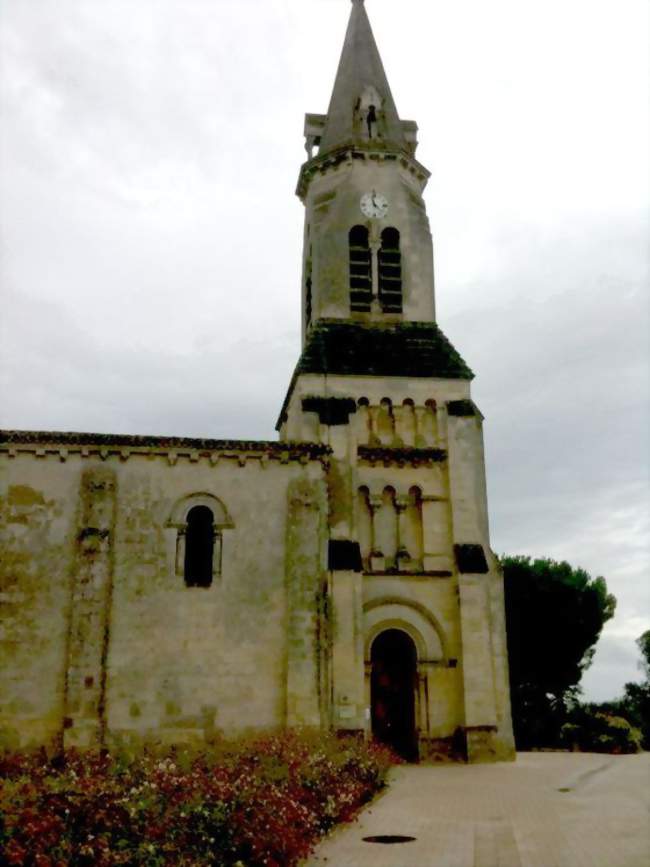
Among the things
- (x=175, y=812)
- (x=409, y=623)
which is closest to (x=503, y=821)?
(x=175, y=812)

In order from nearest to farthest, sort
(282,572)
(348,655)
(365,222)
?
(282,572)
(348,655)
(365,222)

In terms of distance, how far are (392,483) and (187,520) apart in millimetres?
6566

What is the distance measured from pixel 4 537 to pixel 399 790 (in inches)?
441

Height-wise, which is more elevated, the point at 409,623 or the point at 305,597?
the point at 305,597

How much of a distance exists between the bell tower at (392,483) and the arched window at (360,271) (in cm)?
5

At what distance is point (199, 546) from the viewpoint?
2127cm

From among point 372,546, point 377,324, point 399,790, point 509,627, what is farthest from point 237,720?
point 509,627

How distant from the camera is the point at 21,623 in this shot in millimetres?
19594

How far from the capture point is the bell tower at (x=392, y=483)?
22.1 meters

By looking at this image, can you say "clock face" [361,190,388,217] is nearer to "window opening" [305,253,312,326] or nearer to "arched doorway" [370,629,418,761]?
"window opening" [305,253,312,326]

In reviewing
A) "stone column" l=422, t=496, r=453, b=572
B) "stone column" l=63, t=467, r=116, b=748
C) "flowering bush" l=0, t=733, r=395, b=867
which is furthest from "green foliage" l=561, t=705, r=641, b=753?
"stone column" l=63, t=467, r=116, b=748

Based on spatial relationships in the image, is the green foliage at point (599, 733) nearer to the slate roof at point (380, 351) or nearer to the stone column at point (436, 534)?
the stone column at point (436, 534)

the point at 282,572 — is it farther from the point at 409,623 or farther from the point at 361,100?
the point at 361,100

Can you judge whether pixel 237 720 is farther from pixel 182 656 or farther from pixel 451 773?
pixel 451 773
